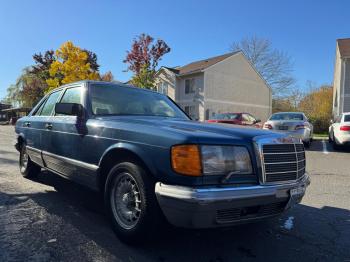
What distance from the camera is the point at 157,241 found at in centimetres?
323

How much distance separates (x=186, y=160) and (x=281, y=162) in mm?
1019

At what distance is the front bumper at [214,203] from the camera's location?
2.64 meters

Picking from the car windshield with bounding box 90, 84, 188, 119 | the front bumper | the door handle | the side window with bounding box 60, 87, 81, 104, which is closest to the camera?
the front bumper

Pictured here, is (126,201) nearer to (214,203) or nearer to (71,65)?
(214,203)

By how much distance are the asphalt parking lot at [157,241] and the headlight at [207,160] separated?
2.84ft

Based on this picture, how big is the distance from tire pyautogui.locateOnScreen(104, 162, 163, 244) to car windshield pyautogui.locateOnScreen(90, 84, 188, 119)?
1088 millimetres

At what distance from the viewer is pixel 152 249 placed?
3.20 meters

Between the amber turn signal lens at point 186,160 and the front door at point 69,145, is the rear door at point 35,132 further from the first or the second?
the amber turn signal lens at point 186,160

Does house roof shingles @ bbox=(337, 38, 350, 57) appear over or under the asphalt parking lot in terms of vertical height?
over

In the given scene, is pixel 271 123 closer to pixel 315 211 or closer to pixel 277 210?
pixel 315 211

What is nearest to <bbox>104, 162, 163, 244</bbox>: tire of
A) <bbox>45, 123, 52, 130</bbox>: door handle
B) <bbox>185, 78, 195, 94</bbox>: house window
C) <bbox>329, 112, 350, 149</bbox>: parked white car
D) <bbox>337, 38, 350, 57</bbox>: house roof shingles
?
<bbox>45, 123, 52, 130</bbox>: door handle

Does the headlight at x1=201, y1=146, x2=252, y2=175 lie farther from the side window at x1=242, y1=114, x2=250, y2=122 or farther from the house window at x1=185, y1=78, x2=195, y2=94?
the house window at x1=185, y1=78, x2=195, y2=94

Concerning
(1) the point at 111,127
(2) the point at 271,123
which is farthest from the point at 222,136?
(2) the point at 271,123

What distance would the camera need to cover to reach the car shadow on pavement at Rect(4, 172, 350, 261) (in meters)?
3.11
